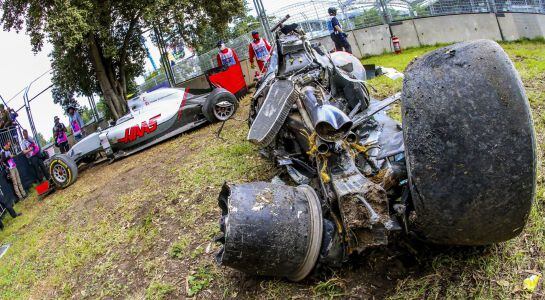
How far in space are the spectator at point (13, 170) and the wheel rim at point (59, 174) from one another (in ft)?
6.06

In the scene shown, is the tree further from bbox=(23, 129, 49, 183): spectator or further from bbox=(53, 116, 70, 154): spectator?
bbox=(23, 129, 49, 183): spectator

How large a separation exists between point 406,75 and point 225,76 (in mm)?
8892

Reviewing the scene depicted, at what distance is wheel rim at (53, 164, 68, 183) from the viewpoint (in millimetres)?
9109

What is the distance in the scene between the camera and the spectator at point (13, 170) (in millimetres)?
10172

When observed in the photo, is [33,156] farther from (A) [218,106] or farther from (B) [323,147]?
(B) [323,147]

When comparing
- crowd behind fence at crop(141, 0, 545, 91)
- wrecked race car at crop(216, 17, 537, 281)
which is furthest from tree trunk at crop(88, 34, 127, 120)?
wrecked race car at crop(216, 17, 537, 281)

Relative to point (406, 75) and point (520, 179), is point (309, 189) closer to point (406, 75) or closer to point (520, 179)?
point (406, 75)

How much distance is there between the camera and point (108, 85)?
1380 cm

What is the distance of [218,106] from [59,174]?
11.7ft

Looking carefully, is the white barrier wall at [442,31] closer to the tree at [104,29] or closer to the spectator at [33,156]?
the tree at [104,29]

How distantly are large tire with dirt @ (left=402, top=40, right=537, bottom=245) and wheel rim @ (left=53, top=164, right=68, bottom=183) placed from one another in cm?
848

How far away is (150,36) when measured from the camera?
14.9 metres

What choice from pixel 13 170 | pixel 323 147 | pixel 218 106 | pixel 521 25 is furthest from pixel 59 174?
pixel 521 25

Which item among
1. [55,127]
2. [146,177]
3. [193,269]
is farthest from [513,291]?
[55,127]
